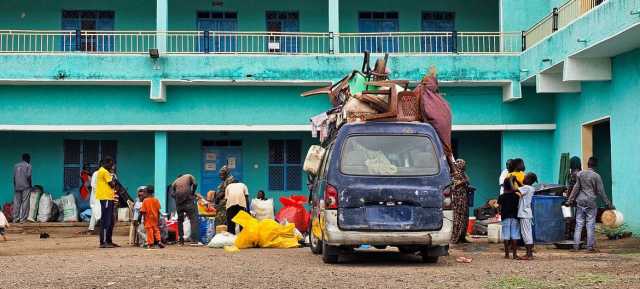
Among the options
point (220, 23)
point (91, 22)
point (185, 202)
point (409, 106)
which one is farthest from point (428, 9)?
point (409, 106)

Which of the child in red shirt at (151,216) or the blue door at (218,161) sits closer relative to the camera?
the child in red shirt at (151,216)

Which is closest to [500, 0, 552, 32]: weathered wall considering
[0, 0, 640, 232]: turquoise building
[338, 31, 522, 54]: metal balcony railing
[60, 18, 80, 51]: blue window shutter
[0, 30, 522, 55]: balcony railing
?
[0, 0, 640, 232]: turquoise building

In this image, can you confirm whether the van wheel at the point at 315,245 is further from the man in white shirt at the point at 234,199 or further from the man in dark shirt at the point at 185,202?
the man in dark shirt at the point at 185,202

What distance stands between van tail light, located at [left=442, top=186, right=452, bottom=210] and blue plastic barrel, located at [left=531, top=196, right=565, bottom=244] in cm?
431

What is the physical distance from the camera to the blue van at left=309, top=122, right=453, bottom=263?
10789 mm

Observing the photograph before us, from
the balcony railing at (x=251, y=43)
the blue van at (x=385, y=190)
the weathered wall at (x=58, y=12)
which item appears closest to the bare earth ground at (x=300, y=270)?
the blue van at (x=385, y=190)

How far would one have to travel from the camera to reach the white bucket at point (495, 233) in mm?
16000

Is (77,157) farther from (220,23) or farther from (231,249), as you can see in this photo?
(231,249)

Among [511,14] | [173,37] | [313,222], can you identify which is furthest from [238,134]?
[313,222]

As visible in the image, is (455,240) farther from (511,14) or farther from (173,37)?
(173,37)

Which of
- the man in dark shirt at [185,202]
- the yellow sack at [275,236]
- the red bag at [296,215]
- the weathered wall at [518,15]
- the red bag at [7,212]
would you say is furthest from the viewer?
the red bag at [7,212]

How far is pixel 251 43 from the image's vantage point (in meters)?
23.5

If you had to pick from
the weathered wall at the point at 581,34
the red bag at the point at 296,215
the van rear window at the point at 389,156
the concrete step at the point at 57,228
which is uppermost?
the weathered wall at the point at 581,34

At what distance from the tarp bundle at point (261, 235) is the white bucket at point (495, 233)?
367 centimetres
